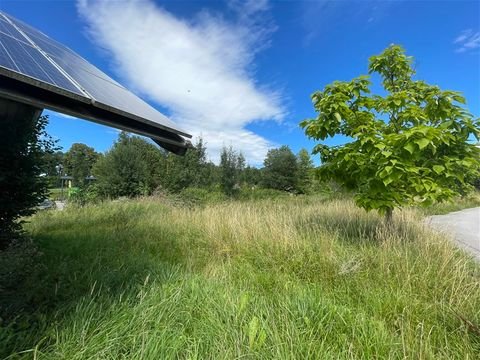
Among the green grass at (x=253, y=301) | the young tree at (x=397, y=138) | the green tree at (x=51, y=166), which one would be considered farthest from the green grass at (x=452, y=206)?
the green tree at (x=51, y=166)

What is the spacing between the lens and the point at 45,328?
2244 mm

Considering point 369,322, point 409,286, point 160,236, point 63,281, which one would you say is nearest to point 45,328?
point 63,281

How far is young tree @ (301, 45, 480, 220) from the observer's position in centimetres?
335

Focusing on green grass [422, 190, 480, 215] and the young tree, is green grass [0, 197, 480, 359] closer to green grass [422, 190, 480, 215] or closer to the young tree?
the young tree

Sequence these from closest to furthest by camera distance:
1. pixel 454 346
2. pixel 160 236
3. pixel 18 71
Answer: pixel 18 71, pixel 454 346, pixel 160 236

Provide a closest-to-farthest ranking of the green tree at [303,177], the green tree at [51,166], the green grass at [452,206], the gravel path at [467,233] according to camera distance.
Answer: the green tree at [51,166] < the gravel path at [467,233] < the green grass at [452,206] < the green tree at [303,177]

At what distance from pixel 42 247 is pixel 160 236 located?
2.18 m

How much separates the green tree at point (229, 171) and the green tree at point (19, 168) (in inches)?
564

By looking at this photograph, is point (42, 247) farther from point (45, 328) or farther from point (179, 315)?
point (179, 315)

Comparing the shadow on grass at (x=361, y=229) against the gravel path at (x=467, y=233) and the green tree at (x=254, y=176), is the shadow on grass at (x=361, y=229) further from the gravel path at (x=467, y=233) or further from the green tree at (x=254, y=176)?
the green tree at (x=254, y=176)

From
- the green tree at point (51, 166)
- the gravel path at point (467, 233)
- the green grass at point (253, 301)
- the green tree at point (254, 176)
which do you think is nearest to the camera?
the green grass at point (253, 301)

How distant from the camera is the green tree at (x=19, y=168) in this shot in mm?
3621

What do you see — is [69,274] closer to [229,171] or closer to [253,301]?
[253,301]

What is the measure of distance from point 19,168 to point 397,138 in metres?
5.69
